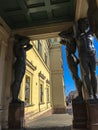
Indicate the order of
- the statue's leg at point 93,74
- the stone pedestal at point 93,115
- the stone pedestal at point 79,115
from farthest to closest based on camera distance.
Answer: the stone pedestal at point 79,115
the statue's leg at point 93,74
the stone pedestal at point 93,115

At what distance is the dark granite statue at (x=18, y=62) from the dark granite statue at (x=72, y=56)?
3.99ft

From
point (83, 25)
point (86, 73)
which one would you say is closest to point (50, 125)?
point (86, 73)

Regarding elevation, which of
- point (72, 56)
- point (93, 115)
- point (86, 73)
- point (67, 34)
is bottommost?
point (93, 115)

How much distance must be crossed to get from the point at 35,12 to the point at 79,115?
10.1 feet

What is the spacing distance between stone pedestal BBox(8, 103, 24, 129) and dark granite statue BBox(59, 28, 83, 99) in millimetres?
1586

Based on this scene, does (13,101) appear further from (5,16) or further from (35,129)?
(5,16)

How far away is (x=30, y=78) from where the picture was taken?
6.47 m

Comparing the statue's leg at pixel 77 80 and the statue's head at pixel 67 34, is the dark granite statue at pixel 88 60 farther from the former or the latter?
the statue's head at pixel 67 34

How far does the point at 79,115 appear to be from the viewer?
3574 millimetres

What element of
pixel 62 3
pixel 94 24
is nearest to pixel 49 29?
pixel 62 3

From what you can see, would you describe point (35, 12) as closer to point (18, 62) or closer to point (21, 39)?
point (21, 39)

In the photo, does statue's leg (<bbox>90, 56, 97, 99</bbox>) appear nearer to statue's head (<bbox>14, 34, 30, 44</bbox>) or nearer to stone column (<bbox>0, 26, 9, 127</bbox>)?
statue's head (<bbox>14, 34, 30, 44</bbox>)

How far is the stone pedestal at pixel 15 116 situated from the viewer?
368 centimetres

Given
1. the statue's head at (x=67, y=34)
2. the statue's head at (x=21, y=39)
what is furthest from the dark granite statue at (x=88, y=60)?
the statue's head at (x=21, y=39)
